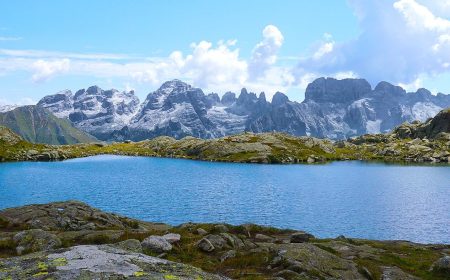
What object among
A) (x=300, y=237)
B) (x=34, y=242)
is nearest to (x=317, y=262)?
(x=300, y=237)

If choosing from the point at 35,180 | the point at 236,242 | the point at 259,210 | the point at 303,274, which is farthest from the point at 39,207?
the point at 35,180

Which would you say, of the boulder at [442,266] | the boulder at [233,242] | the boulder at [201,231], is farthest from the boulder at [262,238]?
the boulder at [442,266]

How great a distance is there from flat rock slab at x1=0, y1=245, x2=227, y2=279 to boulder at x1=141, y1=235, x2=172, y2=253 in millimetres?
9574

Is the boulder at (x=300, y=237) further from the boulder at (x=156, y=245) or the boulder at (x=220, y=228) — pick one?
the boulder at (x=156, y=245)

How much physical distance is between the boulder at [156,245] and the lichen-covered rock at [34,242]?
6.00 m

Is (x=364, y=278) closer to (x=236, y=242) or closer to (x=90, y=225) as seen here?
(x=236, y=242)

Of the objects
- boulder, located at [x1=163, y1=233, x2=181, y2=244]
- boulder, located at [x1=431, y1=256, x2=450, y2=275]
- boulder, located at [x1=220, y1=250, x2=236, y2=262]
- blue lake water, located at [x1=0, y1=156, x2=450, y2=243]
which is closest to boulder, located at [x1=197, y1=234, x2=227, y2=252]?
A: boulder, located at [x1=220, y1=250, x2=236, y2=262]

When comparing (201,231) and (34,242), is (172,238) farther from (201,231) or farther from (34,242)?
(34,242)

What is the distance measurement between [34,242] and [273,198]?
79.8 m

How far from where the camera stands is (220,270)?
23562 mm

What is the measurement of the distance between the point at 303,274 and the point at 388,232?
5295cm

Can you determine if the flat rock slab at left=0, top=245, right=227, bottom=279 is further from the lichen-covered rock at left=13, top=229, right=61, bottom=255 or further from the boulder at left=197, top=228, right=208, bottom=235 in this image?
the boulder at left=197, top=228, right=208, bottom=235

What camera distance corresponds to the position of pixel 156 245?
25.5 metres

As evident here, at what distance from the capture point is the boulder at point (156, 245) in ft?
82.8
